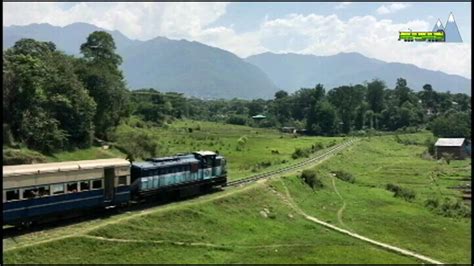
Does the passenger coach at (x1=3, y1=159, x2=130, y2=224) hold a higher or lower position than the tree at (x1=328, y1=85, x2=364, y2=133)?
lower

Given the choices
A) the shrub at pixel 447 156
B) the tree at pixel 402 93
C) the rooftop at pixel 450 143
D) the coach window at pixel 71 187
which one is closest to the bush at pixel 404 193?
the coach window at pixel 71 187

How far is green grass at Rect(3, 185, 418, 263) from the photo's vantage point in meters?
28.2

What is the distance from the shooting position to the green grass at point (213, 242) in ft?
92.4

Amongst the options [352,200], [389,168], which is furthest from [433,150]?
[352,200]

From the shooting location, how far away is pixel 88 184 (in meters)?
31.8

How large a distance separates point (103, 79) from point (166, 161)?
30521mm

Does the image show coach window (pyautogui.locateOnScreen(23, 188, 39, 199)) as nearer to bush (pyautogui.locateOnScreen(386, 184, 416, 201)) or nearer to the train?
the train

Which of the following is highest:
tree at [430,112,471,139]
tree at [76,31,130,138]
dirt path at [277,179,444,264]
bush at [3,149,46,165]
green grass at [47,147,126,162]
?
tree at [76,31,130,138]

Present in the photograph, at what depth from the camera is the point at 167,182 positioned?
Result: 125 feet

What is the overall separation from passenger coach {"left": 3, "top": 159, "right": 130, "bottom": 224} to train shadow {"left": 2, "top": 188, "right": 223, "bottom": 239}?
2.47 feet

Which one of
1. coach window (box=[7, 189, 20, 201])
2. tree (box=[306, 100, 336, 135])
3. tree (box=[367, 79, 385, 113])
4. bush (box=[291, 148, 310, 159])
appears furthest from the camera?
tree (box=[367, 79, 385, 113])

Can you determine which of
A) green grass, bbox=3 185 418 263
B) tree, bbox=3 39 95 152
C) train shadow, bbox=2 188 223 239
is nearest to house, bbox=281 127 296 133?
tree, bbox=3 39 95 152

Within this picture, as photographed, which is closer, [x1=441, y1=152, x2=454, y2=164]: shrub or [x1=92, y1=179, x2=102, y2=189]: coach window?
[x1=92, y1=179, x2=102, y2=189]: coach window

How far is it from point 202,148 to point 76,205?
46.2 m
